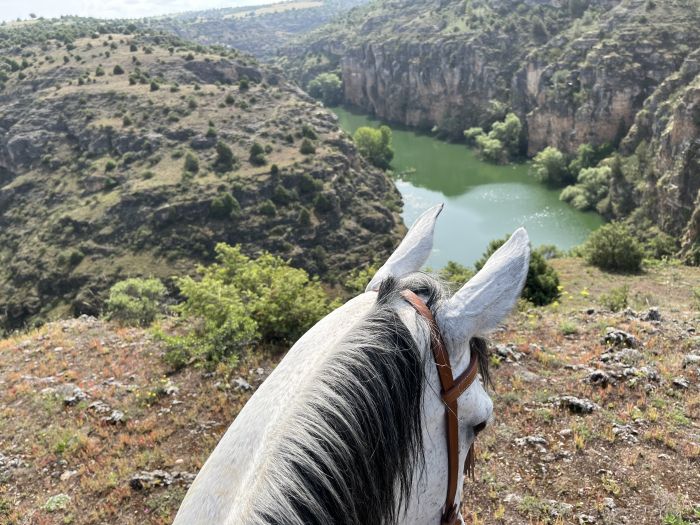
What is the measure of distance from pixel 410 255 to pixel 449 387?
57 centimetres

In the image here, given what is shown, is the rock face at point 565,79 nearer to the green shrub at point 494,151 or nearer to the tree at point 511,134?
the tree at point 511,134

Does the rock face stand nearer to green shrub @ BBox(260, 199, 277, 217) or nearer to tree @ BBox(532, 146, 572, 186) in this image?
tree @ BBox(532, 146, 572, 186)

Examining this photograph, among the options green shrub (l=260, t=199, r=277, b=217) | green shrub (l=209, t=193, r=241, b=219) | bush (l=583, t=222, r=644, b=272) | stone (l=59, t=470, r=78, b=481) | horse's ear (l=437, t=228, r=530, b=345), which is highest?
horse's ear (l=437, t=228, r=530, b=345)

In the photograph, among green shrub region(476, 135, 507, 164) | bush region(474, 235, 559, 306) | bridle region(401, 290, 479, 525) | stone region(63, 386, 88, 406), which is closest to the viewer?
bridle region(401, 290, 479, 525)

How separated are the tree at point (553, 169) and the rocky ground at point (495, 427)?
3515 cm

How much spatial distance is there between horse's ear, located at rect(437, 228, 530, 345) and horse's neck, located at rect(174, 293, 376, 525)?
25cm

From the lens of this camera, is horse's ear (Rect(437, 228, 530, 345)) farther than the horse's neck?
Yes

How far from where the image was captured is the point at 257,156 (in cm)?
3312

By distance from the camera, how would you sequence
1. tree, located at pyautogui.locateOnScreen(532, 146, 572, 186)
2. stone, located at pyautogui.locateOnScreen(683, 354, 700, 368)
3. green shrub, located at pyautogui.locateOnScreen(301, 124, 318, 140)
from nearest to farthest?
stone, located at pyautogui.locateOnScreen(683, 354, 700, 368), green shrub, located at pyautogui.locateOnScreen(301, 124, 318, 140), tree, located at pyautogui.locateOnScreen(532, 146, 572, 186)

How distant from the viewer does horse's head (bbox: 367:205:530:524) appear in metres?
1.45

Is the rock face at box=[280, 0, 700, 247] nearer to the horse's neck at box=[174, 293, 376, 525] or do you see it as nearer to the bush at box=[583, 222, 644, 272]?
the bush at box=[583, 222, 644, 272]

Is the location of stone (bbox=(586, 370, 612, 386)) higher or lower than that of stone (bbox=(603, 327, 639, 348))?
higher

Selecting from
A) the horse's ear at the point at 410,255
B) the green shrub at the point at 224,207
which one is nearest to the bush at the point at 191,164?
the green shrub at the point at 224,207

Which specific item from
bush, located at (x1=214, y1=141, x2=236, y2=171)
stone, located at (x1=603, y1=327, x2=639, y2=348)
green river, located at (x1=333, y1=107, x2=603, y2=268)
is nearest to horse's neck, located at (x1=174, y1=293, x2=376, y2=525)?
stone, located at (x1=603, y1=327, x2=639, y2=348)
